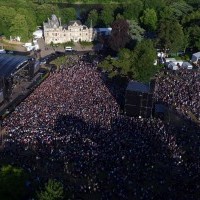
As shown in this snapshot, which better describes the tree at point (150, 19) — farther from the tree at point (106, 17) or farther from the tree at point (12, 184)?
the tree at point (12, 184)

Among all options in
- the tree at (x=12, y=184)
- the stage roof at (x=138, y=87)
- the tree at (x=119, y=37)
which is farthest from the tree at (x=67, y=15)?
the tree at (x=12, y=184)

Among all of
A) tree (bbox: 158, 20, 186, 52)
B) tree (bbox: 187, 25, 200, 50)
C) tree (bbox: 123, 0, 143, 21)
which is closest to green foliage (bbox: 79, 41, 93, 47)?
tree (bbox: 123, 0, 143, 21)

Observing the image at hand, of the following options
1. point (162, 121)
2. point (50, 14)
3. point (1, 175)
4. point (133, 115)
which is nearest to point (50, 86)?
point (133, 115)

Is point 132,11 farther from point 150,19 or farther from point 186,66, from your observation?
point 186,66

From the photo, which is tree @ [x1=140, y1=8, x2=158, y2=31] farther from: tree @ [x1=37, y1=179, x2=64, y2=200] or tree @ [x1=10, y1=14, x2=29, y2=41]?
tree @ [x1=37, y1=179, x2=64, y2=200]

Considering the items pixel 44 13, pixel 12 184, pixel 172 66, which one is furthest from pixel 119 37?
pixel 12 184

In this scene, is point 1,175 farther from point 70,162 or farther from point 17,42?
point 17,42
